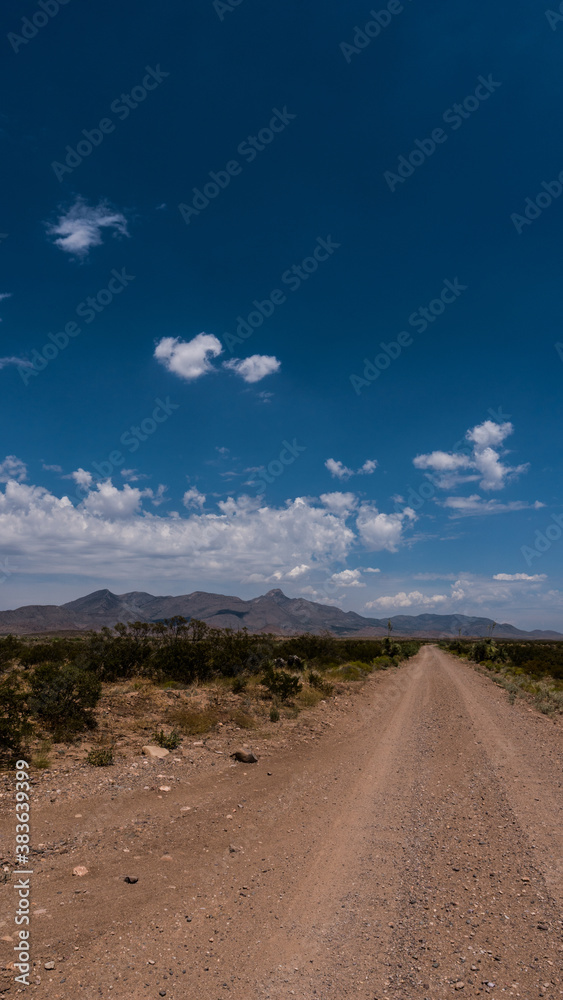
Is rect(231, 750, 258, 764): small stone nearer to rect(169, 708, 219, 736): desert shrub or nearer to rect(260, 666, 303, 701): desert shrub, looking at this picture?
rect(169, 708, 219, 736): desert shrub

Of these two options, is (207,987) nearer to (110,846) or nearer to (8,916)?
(8,916)

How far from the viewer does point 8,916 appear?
4816mm

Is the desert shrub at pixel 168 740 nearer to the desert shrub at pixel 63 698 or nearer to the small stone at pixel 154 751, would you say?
the small stone at pixel 154 751

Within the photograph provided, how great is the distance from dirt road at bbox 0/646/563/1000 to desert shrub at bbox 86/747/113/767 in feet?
3.80

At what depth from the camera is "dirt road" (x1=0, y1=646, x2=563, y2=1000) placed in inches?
162

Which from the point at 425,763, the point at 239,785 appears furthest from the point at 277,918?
the point at 425,763

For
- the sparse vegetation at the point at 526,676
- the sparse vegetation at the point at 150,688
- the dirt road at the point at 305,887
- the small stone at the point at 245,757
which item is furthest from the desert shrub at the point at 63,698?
the sparse vegetation at the point at 526,676

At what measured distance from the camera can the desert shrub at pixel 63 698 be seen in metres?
11.3

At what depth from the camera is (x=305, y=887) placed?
221 inches

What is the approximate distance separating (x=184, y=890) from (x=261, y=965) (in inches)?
63.3

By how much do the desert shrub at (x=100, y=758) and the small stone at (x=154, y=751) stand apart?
2.94 feet

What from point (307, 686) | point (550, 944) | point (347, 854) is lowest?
point (307, 686)

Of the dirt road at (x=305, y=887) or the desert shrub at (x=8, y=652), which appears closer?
the dirt road at (x=305, y=887)

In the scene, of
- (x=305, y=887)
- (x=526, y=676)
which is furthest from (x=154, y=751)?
(x=526, y=676)
